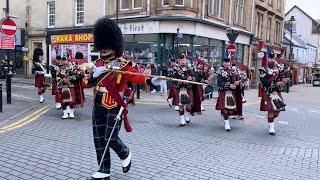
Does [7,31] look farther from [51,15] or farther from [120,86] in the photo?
[51,15]

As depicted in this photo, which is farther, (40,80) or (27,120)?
(40,80)

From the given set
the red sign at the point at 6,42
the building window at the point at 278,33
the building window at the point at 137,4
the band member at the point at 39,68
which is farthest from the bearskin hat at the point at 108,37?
the building window at the point at 278,33

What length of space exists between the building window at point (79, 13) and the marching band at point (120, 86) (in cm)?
1182

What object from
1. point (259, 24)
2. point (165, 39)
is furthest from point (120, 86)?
point (259, 24)

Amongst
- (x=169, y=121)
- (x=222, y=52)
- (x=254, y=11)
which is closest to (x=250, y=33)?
(x=254, y=11)

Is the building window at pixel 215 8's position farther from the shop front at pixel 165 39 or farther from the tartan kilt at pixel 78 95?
the tartan kilt at pixel 78 95

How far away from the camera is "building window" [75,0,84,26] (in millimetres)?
25172

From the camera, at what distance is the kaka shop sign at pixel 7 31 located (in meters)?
12.5

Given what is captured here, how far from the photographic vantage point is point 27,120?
396 inches

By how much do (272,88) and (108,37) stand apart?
5307 millimetres

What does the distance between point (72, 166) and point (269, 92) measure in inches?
216

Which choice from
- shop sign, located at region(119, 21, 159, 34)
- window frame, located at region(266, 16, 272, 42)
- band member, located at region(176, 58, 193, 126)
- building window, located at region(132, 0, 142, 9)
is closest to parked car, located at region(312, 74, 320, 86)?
window frame, located at region(266, 16, 272, 42)

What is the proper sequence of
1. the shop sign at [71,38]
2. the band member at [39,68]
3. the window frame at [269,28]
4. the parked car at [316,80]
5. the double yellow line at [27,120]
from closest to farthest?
the double yellow line at [27,120] < the band member at [39,68] < the shop sign at [71,38] < the window frame at [269,28] < the parked car at [316,80]

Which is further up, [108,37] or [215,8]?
[215,8]
